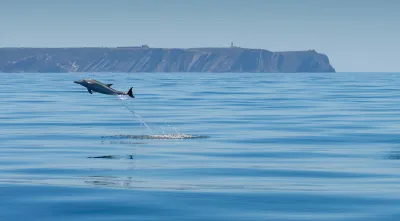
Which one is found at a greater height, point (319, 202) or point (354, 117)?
point (354, 117)

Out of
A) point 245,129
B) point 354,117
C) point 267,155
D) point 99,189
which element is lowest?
point 99,189

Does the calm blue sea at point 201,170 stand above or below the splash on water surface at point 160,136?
below

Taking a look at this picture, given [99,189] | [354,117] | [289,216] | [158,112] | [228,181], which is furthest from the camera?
[158,112]

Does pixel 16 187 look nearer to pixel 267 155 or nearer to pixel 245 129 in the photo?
pixel 267 155

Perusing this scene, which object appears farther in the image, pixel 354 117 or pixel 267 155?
pixel 354 117

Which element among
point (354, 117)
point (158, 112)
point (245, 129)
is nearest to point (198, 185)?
point (245, 129)

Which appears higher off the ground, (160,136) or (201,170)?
(160,136)

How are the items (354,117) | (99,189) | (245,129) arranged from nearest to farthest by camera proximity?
1. (99,189)
2. (245,129)
3. (354,117)

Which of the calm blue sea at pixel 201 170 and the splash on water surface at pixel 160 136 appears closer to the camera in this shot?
the calm blue sea at pixel 201 170

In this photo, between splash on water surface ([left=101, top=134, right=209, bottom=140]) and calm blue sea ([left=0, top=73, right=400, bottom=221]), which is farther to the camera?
splash on water surface ([left=101, top=134, right=209, bottom=140])

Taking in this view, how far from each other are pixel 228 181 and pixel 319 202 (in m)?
3.76

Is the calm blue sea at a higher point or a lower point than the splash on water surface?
lower

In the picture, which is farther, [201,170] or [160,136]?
[160,136]

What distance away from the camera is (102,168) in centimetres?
2622
